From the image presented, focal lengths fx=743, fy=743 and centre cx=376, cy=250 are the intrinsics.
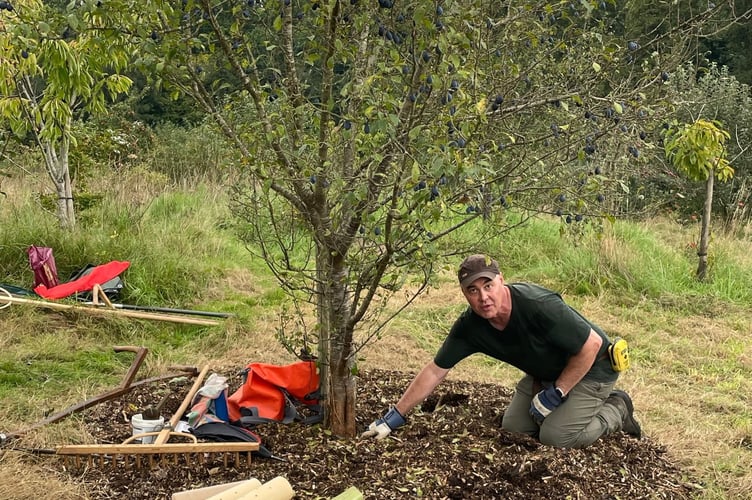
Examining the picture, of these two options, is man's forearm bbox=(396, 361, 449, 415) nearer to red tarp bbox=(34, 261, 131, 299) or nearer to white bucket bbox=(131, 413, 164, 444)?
white bucket bbox=(131, 413, 164, 444)

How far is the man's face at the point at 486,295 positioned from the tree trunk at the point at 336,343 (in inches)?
22.0

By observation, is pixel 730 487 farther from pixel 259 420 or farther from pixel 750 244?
pixel 750 244

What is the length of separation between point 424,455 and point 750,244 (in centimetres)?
625

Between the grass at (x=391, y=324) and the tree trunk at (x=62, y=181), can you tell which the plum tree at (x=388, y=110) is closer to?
the grass at (x=391, y=324)

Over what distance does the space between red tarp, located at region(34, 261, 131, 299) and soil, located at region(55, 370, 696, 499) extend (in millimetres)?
2029

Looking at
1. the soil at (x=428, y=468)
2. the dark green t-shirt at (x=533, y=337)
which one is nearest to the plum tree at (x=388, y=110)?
the soil at (x=428, y=468)

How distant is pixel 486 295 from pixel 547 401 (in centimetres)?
63

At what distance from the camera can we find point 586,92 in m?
2.87

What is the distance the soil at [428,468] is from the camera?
2.94m

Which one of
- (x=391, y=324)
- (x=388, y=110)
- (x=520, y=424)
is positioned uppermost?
(x=388, y=110)

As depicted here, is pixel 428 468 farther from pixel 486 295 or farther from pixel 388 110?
pixel 388 110

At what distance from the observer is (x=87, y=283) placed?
5512 mm

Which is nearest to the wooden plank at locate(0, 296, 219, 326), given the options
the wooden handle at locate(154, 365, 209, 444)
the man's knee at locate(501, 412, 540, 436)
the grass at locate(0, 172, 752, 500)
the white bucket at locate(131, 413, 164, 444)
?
the grass at locate(0, 172, 752, 500)

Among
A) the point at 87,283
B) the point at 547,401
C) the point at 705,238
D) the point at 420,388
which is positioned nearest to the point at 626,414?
the point at 547,401
